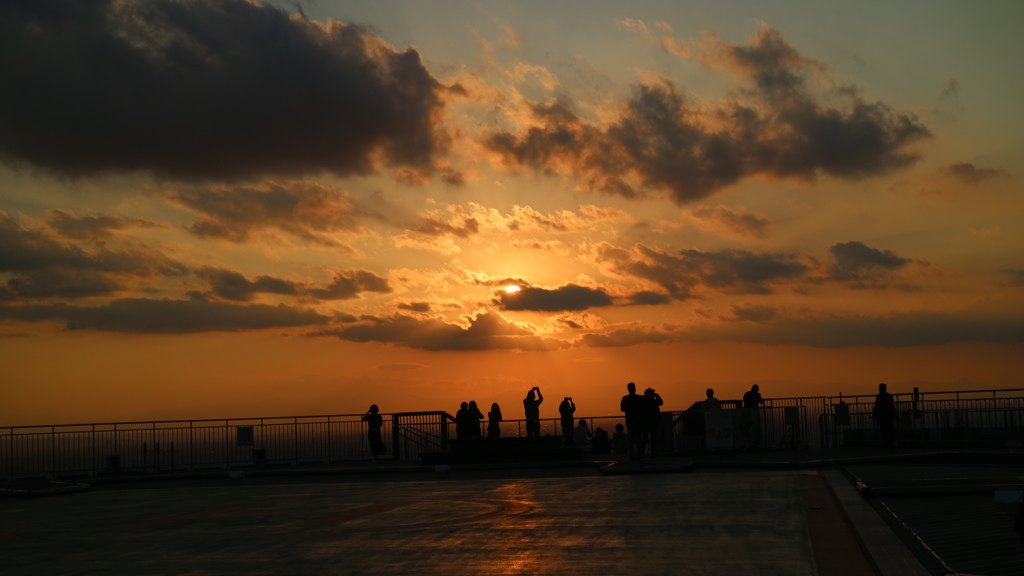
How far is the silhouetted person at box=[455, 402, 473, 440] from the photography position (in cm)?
3434

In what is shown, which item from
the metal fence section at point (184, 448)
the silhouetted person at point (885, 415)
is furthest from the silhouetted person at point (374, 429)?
the silhouetted person at point (885, 415)

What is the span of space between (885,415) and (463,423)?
13789mm

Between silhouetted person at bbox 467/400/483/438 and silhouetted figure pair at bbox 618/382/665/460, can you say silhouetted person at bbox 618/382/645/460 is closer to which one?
silhouetted figure pair at bbox 618/382/665/460

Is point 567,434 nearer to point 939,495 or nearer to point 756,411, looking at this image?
point 756,411

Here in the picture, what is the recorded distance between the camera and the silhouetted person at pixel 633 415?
27672 millimetres

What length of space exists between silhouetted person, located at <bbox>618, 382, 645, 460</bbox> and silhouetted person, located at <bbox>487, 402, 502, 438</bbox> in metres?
9.05

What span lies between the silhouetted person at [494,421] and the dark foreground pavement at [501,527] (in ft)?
36.9

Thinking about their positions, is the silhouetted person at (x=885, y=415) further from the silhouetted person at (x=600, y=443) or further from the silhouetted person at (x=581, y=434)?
the silhouetted person at (x=581, y=434)

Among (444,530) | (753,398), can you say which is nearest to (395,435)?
(753,398)

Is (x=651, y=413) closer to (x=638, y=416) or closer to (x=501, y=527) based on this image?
(x=638, y=416)

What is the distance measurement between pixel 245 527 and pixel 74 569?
389cm

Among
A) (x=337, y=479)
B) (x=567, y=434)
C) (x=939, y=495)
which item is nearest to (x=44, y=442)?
(x=337, y=479)

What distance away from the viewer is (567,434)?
36.3 m

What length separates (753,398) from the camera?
3198 cm
